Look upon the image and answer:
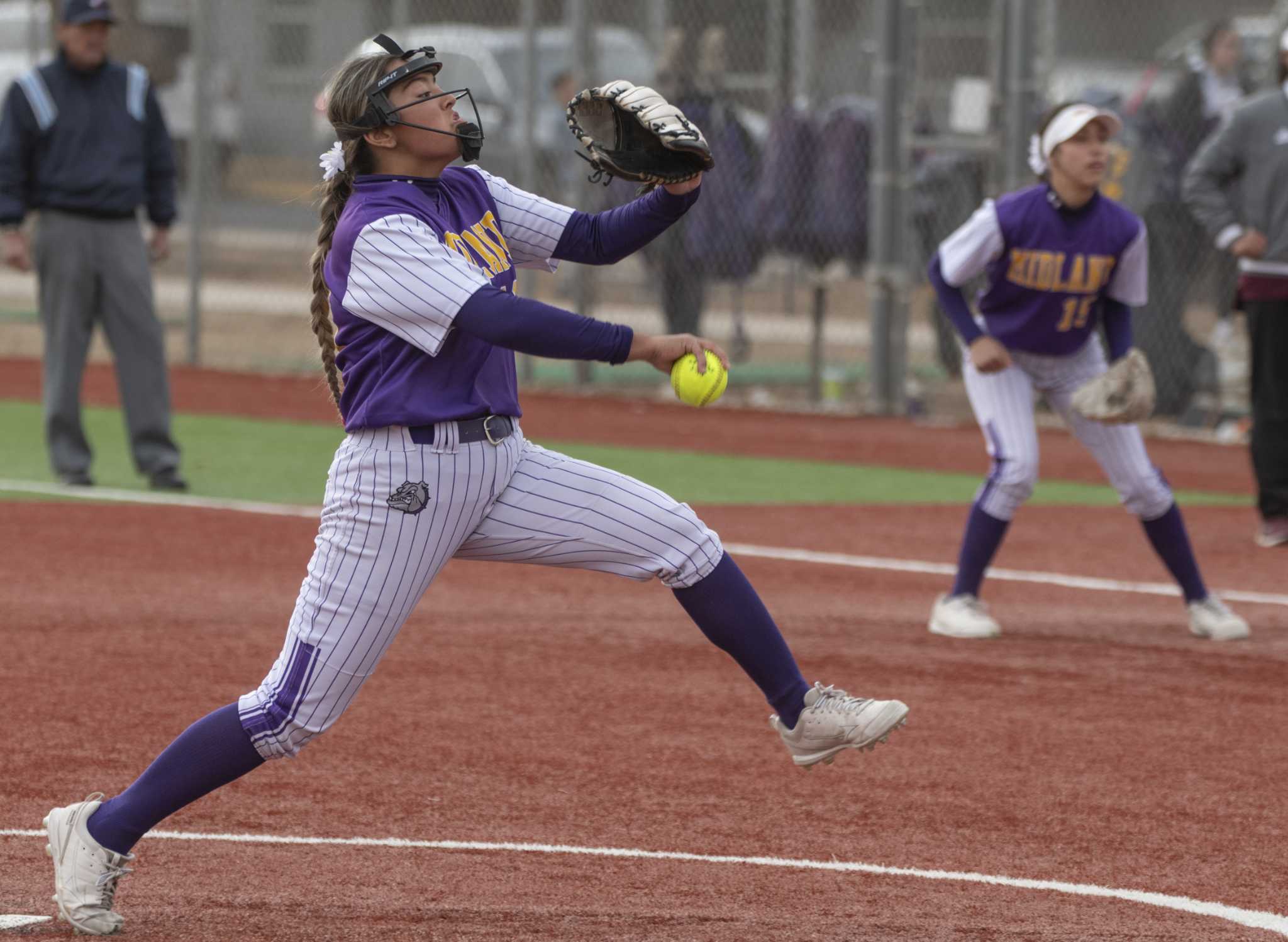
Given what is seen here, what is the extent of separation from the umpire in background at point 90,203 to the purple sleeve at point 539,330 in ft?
21.2

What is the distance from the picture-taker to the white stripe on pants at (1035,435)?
7191mm

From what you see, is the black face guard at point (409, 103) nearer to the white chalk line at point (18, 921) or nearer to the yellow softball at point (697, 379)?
the yellow softball at point (697, 379)

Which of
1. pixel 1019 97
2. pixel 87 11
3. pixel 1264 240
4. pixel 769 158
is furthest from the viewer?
pixel 769 158

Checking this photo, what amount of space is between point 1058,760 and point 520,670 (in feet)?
6.08

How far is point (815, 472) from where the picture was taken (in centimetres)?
1191

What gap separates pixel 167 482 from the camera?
10.4m

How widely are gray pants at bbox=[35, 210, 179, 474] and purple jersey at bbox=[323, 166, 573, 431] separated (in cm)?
602

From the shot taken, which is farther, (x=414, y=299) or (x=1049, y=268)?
(x=1049, y=268)

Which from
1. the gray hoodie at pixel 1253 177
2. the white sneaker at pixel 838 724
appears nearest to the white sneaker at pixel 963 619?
the gray hoodie at pixel 1253 177

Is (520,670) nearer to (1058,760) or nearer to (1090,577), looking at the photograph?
(1058,760)

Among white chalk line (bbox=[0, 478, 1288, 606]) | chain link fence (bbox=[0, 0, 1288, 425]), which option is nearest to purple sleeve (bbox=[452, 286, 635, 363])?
white chalk line (bbox=[0, 478, 1288, 606])

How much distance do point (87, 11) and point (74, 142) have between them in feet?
Result: 2.04

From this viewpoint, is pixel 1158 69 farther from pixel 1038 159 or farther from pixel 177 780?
pixel 177 780

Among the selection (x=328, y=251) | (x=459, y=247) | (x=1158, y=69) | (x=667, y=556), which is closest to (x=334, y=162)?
(x=328, y=251)
